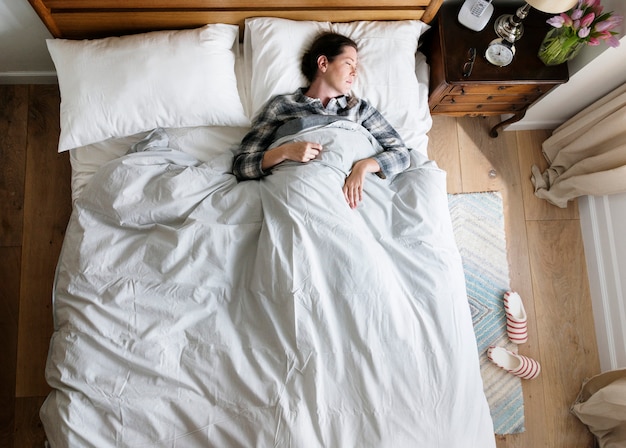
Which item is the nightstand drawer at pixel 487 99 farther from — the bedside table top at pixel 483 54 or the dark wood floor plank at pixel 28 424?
the dark wood floor plank at pixel 28 424

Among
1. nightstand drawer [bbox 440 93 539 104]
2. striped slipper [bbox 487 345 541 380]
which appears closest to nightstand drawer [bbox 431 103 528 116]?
nightstand drawer [bbox 440 93 539 104]

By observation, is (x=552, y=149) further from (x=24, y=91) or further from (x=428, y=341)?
(x=24, y=91)

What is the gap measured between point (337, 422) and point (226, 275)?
1.69ft

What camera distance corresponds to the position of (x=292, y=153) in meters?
1.56

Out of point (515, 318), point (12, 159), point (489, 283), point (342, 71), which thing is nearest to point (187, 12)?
point (342, 71)

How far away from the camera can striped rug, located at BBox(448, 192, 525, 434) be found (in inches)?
76.9

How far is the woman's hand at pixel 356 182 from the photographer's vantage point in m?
1.54

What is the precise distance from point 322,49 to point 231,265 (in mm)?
820

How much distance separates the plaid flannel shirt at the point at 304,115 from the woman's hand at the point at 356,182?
0.06 metres

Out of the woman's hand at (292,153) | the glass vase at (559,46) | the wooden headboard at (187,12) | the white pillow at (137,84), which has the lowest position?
the woman's hand at (292,153)

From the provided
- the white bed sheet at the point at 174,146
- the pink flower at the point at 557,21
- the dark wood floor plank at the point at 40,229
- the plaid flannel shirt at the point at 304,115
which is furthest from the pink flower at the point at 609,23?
the dark wood floor plank at the point at 40,229

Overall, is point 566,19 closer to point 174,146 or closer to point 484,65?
point 484,65

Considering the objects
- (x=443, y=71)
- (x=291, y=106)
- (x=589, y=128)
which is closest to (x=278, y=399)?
(x=291, y=106)

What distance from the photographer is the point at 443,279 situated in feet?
4.94
